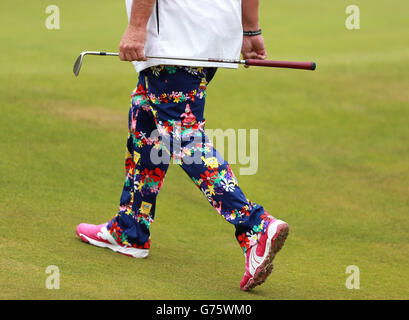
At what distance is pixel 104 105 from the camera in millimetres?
7379

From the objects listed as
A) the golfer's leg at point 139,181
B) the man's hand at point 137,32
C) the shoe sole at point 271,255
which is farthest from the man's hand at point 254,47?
the shoe sole at point 271,255

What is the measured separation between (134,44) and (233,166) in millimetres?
2808

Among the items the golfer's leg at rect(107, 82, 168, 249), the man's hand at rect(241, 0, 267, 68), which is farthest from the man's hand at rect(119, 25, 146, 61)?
the man's hand at rect(241, 0, 267, 68)

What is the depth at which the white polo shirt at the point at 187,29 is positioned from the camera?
3.64 m

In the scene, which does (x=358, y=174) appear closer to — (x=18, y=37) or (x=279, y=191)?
(x=279, y=191)

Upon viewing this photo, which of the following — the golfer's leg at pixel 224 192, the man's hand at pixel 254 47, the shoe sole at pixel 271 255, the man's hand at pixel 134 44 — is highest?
the man's hand at pixel 254 47

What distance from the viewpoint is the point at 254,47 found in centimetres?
424

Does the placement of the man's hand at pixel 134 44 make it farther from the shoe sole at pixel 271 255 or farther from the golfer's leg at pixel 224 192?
the shoe sole at pixel 271 255

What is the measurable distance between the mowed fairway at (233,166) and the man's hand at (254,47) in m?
1.12

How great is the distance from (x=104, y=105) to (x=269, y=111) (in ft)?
5.16

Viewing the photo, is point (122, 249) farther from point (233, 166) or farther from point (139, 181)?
point (233, 166)

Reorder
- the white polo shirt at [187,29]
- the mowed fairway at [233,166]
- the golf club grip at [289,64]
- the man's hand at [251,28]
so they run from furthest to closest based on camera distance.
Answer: the man's hand at [251,28] → the mowed fairway at [233,166] → the white polo shirt at [187,29] → the golf club grip at [289,64]

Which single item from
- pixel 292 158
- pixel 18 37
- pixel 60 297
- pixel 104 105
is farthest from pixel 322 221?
pixel 18 37

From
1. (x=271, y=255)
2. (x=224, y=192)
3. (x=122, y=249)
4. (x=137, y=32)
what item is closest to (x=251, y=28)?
(x=137, y=32)
